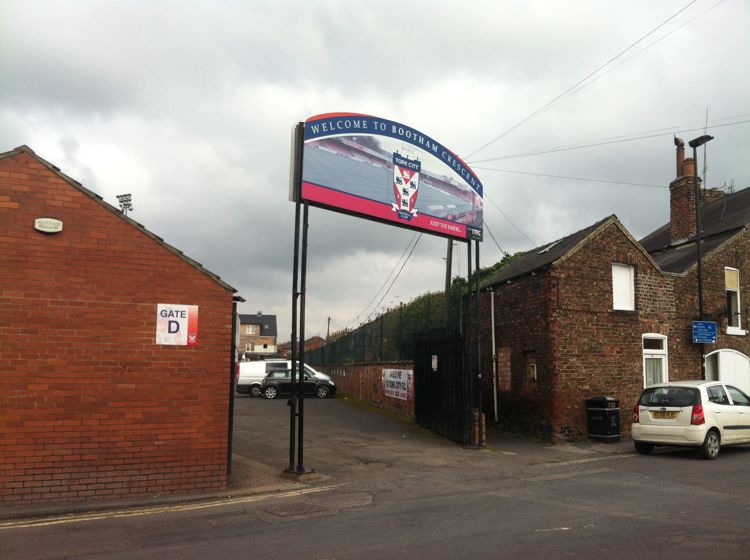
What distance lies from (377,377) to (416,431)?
7.52m

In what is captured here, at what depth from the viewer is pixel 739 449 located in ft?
47.9

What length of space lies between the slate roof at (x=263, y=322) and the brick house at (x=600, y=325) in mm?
87753

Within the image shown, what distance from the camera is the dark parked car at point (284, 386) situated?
29250mm

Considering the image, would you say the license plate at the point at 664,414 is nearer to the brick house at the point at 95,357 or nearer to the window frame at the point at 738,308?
the window frame at the point at 738,308

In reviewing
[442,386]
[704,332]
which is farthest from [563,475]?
[704,332]

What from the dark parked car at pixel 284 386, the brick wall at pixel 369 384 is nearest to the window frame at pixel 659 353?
the brick wall at pixel 369 384

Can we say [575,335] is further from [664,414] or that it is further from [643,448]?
[664,414]

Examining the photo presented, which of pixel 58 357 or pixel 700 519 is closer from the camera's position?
pixel 700 519

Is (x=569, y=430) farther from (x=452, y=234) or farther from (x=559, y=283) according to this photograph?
(x=452, y=234)

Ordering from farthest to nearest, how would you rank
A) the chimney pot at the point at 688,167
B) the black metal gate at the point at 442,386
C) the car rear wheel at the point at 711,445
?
the chimney pot at the point at 688,167
the black metal gate at the point at 442,386
the car rear wheel at the point at 711,445

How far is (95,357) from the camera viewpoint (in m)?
9.21

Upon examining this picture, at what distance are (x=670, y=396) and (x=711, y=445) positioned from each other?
3.89 feet

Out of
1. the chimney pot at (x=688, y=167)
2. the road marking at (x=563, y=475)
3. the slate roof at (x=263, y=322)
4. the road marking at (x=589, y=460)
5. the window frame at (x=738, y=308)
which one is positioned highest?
the chimney pot at (x=688, y=167)

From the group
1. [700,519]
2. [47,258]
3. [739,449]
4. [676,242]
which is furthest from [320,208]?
[676,242]
